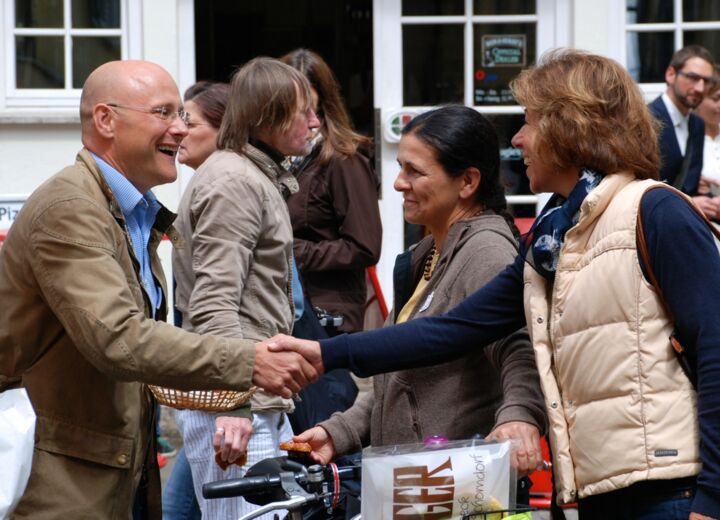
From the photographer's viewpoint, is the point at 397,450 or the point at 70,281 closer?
the point at 397,450

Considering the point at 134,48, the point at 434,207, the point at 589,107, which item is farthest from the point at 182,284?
the point at 134,48

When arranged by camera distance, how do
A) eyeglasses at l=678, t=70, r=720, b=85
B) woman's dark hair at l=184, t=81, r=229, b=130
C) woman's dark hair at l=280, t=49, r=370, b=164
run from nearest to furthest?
woman's dark hair at l=184, t=81, r=229, b=130
woman's dark hair at l=280, t=49, r=370, b=164
eyeglasses at l=678, t=70, r=720, b=85

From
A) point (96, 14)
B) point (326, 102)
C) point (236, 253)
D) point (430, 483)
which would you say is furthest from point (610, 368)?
point (96, 14)

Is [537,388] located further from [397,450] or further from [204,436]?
[204,436]

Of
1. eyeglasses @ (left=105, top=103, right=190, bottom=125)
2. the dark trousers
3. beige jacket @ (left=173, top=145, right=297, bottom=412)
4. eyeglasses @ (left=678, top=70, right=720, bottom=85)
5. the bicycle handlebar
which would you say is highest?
eyeglasses @ (left=678, top=70, right=720, bottom=85)

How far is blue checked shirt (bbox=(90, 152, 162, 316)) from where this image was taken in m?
3.58

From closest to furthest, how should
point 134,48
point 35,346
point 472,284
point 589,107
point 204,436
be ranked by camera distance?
point 589,107
point 35,346
point 472,284
point 204,436
point 134,48

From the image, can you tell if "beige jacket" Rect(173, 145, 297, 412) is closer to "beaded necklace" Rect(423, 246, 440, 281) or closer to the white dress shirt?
"beaded necklace" Rect(423, 246, 440, 281)

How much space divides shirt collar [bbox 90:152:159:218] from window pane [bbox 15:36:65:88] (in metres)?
4.91

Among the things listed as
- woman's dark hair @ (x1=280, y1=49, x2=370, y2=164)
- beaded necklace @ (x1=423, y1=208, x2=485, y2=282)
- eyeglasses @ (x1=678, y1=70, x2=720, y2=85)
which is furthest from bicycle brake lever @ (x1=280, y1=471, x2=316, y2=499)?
eyeglasses @ (x1=678, y1=70, x2=720, y2=85)

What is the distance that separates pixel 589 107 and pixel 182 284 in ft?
6.28

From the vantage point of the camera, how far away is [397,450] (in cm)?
293

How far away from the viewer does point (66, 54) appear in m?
8.31

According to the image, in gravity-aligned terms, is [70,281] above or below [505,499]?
above
